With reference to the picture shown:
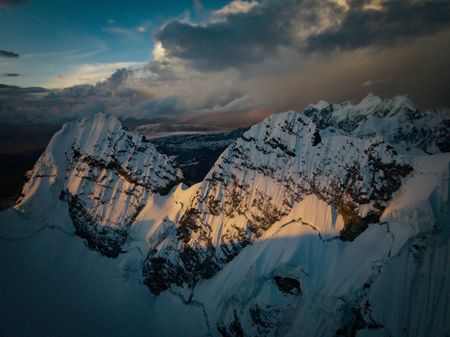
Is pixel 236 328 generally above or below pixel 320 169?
below

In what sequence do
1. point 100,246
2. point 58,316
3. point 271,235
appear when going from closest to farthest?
point 271,235, point 58,316, point 100,246

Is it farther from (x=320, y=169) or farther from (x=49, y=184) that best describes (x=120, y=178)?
(x=320, y=169)

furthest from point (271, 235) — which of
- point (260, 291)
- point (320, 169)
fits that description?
point (320, 169)

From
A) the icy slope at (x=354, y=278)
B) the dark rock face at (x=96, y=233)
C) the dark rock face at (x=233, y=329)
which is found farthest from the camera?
the dark rock face at (x=96, y=233)

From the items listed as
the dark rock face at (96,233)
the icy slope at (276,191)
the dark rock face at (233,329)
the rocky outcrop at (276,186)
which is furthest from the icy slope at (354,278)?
the dark rock face at (96,233)

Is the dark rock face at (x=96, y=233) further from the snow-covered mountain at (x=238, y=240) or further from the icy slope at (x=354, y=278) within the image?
the icy slope at (x=354, y=278)

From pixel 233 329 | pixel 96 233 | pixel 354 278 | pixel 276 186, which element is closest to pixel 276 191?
pixel 276 186

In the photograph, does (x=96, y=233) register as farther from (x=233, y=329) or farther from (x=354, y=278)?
(x=354, y=278)

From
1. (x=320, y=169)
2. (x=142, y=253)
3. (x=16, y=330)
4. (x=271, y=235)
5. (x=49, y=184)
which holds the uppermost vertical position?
(x=320, y=169)
